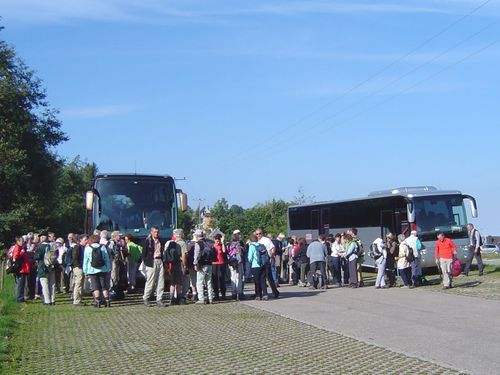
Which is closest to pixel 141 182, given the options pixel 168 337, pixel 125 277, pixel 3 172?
pixel 125 277

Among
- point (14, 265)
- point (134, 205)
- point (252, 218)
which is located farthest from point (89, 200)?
point (252, 218)

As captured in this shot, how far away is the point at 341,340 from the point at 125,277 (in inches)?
352

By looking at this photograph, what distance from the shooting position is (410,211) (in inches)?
1030

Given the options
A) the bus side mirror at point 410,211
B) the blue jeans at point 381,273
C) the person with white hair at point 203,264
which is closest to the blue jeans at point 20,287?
the person with white hair at point 203,264

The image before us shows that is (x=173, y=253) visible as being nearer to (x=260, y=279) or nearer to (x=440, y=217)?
(x=260, y=279)

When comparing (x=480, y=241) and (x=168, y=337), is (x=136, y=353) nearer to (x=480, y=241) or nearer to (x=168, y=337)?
(x=168, y=337)

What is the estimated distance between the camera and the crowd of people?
17.5 metres

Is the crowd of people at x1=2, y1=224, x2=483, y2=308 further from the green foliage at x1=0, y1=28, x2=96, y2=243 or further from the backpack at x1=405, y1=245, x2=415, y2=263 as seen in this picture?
the green foliage at x1=0, y1=28, x2=96, y2=243

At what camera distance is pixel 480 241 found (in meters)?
24.5

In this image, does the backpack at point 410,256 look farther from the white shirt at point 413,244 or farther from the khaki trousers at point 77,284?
the khaki trousers at point 77,284

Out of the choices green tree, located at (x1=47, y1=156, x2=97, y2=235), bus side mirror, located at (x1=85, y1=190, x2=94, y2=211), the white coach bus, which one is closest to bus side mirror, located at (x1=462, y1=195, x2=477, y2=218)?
the white coach bus

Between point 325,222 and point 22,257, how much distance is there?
19.9 m

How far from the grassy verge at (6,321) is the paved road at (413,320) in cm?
561

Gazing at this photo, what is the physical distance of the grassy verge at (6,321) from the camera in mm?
10000
